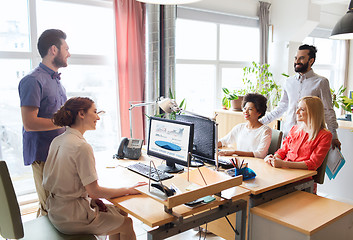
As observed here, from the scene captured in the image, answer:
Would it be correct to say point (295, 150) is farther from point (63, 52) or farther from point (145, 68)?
point (145, 68)

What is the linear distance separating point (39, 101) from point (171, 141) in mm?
957

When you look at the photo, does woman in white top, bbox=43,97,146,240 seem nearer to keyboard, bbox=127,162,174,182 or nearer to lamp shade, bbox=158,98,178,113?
keyboard, bbox=127,162,174,182

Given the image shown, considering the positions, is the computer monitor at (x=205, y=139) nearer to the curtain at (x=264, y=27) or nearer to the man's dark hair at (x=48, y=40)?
the man's dark hair at (x=48, y=40)

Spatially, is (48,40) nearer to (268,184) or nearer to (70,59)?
(70,59)

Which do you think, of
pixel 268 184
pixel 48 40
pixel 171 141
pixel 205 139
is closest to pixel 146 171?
pixel 171 141

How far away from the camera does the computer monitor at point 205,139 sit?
2.19 meters

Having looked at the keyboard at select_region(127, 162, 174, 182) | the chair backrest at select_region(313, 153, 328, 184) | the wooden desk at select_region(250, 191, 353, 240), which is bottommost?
the wooden desk at select_region(250, 191, 353, 240)

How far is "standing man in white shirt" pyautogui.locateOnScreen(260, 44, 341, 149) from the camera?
9.30 ft

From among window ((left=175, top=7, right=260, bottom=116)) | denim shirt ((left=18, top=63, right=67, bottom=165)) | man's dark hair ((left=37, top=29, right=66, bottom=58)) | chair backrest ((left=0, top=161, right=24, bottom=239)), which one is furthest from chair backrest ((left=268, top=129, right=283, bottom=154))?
window ((left=175, top=7, right=260, bottom=116))

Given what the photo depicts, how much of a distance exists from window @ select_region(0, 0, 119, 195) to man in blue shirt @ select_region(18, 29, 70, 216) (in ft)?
4.07

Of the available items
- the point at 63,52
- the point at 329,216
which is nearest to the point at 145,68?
the point at 63,52

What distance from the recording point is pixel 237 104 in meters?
4.40

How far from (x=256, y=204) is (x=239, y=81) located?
3955mm

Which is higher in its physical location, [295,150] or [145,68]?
[145,68]
